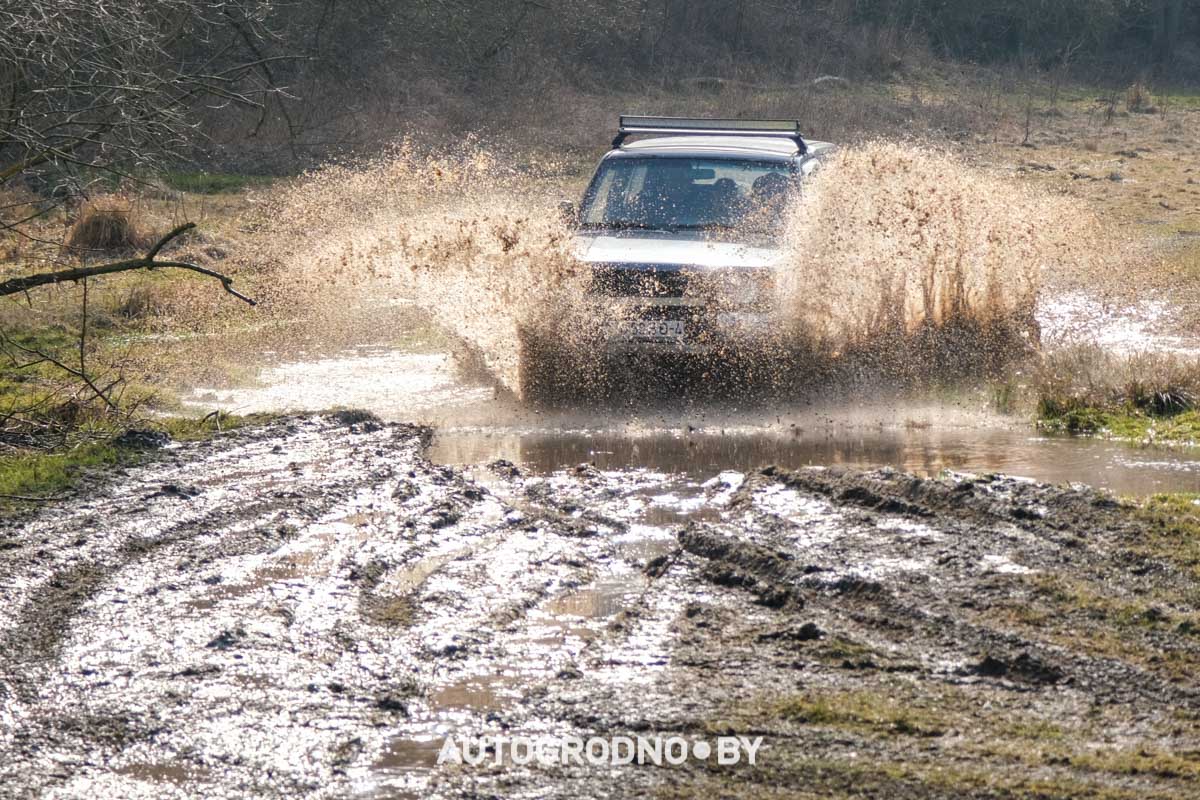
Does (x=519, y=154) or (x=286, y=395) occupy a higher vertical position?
(x=519, y=154)

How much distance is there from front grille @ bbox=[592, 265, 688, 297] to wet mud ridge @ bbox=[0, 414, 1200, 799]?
2.19 m

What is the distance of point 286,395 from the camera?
429 inches

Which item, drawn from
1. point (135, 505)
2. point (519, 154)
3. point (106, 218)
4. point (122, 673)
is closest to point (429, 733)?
point (122, 673)

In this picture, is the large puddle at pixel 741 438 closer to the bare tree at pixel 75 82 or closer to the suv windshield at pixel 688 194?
the suv windshield at pixel 688 194

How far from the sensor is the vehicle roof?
1136 centimetres

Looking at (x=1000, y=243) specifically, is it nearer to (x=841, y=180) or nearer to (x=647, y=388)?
(x=841, y=180)

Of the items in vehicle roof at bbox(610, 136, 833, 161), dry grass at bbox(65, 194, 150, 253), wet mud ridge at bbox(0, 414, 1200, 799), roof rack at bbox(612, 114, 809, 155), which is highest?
roof rack at bbox(612, 114, 809, 155)

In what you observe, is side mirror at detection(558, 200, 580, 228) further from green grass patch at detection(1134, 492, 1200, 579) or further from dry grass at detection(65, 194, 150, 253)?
dry grass at detection(65, 194, 150, 253)

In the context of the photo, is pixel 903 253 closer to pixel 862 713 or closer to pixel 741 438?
pixel 741 438

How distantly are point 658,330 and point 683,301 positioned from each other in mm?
254

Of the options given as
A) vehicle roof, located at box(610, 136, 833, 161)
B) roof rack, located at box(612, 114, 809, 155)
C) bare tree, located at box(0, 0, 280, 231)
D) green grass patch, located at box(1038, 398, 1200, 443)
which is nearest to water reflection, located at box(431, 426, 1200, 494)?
green grass patch, located at box(1038, 398, 1200, 443)

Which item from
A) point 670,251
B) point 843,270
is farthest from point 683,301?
point 843,270

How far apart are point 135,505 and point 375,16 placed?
24152 mm

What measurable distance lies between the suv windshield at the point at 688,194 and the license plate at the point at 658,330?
1.35 meters
